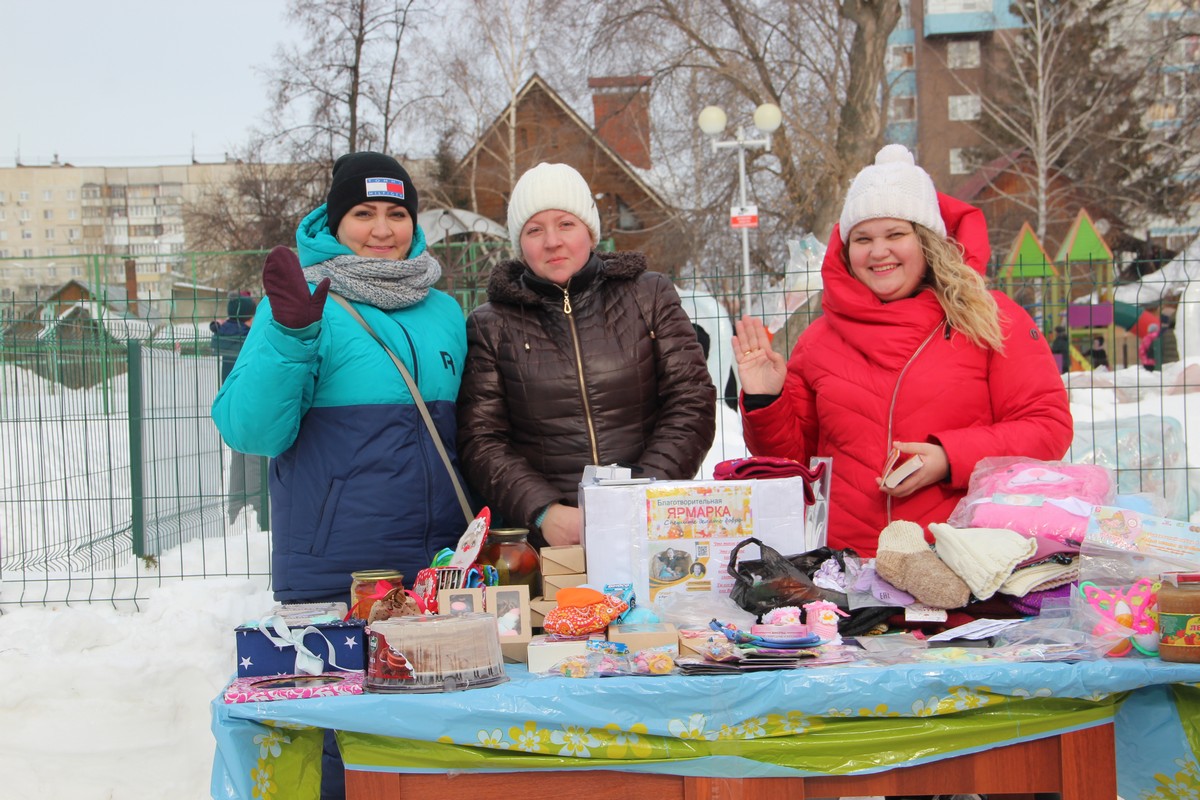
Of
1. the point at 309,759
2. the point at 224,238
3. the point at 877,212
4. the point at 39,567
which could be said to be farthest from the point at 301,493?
the point at 224,238

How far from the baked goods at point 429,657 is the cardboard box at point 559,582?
11.8 inches

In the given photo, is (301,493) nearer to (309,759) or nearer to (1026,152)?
(309,759)

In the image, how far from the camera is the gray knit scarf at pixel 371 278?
8.77ft

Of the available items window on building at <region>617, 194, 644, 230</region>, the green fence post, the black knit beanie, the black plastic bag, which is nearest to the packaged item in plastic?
the black plastic bag

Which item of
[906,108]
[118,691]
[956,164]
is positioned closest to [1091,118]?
[956,164]

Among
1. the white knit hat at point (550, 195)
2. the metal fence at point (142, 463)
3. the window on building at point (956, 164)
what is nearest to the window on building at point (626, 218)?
the window on building at point (956, 164)

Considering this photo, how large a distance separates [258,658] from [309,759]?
8.8 inches

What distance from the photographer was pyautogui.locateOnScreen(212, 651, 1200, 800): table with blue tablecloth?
1903mm

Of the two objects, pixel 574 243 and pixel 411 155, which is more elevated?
pixel 411 155

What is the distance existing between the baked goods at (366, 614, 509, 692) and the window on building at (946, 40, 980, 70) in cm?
4720

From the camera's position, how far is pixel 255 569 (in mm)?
6355

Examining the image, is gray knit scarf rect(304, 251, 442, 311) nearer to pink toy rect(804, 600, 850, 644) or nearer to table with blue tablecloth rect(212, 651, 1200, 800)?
table with blue tablecloth rect(212, 651, 1200, 800)

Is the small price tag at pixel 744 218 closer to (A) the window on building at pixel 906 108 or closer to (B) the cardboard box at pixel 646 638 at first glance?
(B) the cardboard box at pixel 646 638

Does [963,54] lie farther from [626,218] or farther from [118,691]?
[118,691]
